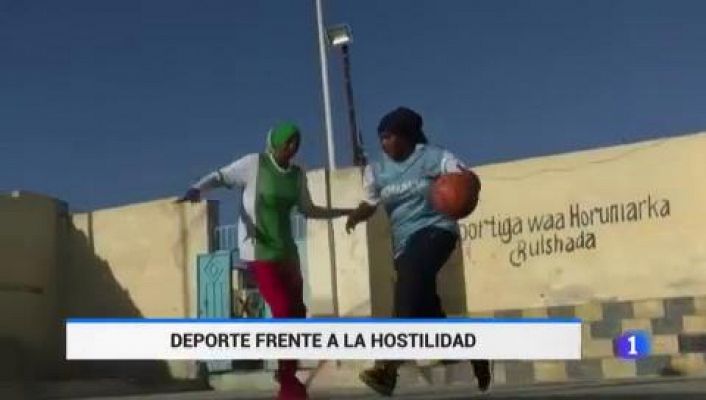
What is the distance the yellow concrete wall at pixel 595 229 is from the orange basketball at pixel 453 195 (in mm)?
7386

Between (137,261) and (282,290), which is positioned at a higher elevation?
(137,261)

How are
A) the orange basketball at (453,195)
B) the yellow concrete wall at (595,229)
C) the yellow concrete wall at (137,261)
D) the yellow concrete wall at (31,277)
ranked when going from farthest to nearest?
the yellow concrete wall at (31,277) < the yellow concrete wall at (137,261) < the yellow concrete wall at (595,229) < the orange basketball at (453,195)

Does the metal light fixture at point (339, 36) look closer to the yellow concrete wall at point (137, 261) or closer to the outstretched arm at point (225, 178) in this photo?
the outstretched arm at point (225, 178)

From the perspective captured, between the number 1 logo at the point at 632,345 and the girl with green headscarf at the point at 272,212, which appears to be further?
the number 1 logo at the point at 632,345

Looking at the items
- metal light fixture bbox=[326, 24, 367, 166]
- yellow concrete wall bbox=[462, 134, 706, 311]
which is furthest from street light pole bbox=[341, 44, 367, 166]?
yellow concrete wall bbox=[462, 134, 706, 311]

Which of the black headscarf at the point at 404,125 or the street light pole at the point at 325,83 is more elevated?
the street light pole at the point at 325,83

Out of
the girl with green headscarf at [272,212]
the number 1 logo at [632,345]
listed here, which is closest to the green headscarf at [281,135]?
the girl with green headscarf at [272,212]

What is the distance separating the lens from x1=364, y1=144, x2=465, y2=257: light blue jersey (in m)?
5.04

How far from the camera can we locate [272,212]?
5.21 meters

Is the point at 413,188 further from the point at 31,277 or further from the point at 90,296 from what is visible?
the point at 31,277

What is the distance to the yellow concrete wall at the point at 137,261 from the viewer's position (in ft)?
42.7

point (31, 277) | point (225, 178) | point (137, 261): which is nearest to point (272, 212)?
point (225, 178)

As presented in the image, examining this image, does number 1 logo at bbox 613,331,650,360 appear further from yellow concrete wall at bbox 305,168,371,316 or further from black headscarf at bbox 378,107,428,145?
black headscarf at bbox 378,107,428,145
